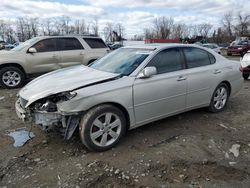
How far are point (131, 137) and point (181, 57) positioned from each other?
175 cm

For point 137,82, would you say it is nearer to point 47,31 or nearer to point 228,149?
point 228,149

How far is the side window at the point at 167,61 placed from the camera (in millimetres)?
4508

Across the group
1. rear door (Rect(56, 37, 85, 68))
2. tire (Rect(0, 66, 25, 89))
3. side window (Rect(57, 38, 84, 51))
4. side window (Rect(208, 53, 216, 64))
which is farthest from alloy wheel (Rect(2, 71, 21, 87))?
side window (Rect(208, 53, 216, 64))

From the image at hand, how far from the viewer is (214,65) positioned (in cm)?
545

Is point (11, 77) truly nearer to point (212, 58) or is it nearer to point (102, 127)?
point (102, 127)

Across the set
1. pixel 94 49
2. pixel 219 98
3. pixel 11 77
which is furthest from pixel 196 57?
pixel 11 77

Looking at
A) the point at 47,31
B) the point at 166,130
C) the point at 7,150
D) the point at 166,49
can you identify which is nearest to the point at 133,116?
the point at 166,130

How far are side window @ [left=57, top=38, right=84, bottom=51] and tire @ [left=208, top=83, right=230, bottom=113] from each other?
5604mm

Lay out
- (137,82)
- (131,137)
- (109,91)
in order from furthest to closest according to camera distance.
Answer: (131,137), (137,82), (109,91)

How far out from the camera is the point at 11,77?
862cm

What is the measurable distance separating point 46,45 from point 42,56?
1.47ft

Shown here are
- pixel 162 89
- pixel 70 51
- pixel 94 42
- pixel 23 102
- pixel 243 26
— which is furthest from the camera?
pixel 243 26

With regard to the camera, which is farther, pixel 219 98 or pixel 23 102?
pixel 219 98

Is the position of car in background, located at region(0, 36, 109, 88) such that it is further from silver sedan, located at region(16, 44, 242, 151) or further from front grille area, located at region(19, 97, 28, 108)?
front grille area, located at region(19, 97, 28, 108)
